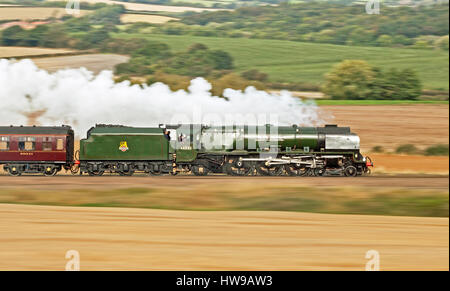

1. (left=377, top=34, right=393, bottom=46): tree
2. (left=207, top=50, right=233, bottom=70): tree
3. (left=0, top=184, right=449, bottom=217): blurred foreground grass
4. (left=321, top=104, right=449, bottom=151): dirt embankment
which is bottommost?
(left=0, top=184, right=449, bottom=217): blurred foreground grass

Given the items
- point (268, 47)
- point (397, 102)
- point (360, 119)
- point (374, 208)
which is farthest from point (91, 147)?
point (268, 47)

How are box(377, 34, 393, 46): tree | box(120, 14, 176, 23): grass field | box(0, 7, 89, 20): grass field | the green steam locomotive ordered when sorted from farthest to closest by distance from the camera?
1. box(120, 14, 176, 23): grass field
2. box(377, 34, 393, 46): tree
3. box(0, 7, 89, 20): grass field
4. the green steam locomotive

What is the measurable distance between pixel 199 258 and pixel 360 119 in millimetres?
54633

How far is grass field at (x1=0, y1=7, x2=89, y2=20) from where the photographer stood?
366ft

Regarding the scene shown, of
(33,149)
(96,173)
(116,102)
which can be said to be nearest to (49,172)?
(33,149)

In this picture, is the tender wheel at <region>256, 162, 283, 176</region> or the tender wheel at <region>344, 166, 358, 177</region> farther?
the tender wheel at <region>344, 166, 358, 177</region>

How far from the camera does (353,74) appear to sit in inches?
3366

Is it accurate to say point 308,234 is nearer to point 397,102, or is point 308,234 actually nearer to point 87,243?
point 87,243

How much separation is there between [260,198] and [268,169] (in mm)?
10503

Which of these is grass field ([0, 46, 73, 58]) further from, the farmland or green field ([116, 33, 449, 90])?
the farmland

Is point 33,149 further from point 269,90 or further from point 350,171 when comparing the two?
point 269,90

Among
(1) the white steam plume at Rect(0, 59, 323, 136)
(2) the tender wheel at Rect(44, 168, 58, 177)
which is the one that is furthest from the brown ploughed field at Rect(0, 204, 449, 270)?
(1) the white steam plume at Rect(0, 59, 323, 136)

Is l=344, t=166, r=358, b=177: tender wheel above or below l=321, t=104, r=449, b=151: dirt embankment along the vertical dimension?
below

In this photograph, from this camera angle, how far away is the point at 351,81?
85.6 m
